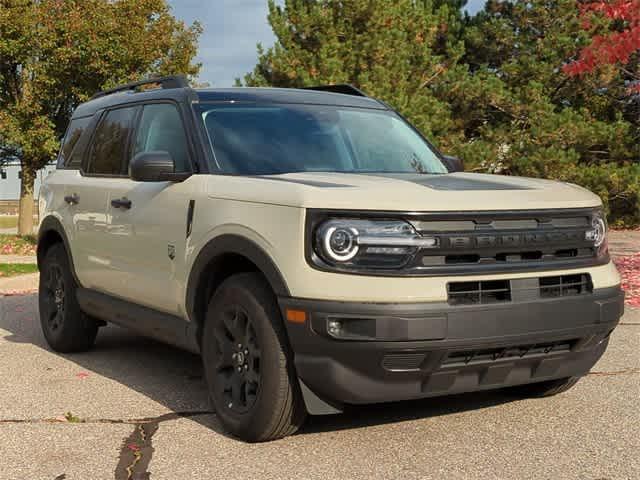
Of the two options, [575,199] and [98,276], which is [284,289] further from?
[98,276]

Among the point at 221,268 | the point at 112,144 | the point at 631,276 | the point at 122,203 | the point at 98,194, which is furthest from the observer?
the point at 631,276

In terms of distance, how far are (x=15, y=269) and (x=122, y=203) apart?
32.0ft

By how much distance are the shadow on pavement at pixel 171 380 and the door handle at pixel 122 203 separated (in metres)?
1.19

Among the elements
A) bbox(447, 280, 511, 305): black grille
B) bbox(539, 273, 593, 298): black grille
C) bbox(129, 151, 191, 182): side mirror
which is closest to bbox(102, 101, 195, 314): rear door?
bbox(129, 151, 191, 182): side mirror

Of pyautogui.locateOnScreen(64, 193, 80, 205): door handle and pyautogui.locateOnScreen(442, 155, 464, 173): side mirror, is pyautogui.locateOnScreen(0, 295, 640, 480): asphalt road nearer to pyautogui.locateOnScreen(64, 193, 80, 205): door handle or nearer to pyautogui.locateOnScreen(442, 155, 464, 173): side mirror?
pyautogui.locateOnScreen(64, 193, 80, 205): door handle

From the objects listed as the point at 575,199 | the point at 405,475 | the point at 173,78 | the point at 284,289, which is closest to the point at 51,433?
the point at 284,289

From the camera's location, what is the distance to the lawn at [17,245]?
66.3 ft

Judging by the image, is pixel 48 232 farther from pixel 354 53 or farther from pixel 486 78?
Answer: pixel 486 78

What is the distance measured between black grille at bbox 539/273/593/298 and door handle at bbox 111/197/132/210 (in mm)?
2737

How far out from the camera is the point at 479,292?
437cm

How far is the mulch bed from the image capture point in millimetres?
10298

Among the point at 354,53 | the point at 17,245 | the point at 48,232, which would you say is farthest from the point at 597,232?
the point at 17,245

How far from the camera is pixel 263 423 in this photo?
4.60 meters

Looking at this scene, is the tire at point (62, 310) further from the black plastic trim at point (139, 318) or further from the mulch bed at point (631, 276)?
the mulch bed at point (631, 276)
